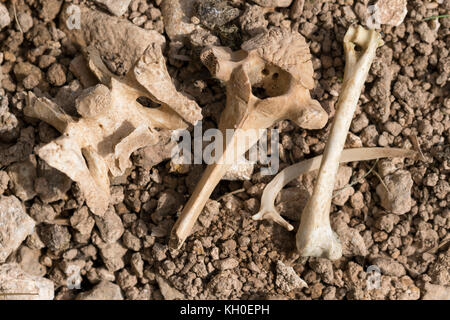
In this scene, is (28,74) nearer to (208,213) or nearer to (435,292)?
(208,213)

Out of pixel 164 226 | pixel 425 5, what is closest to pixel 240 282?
pixel 164 226

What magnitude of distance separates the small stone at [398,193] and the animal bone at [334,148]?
13.3 inches

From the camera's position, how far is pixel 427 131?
2.82 meters

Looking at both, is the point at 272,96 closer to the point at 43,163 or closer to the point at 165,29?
the point at 165,29

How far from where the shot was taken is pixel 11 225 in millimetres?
2650

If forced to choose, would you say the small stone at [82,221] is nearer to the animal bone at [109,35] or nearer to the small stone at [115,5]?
the animal bone at [109,35]

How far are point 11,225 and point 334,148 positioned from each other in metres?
1.58

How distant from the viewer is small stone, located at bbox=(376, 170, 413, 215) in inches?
109

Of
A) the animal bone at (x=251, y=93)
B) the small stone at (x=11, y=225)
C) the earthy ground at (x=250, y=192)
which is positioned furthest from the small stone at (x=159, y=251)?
the small stone at (x=11, y=225)

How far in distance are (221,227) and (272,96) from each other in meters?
0.70

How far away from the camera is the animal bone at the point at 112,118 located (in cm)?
241

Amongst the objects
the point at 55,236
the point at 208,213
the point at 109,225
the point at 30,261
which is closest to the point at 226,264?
the point at 208,213

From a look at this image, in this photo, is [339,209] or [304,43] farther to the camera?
[339,209]

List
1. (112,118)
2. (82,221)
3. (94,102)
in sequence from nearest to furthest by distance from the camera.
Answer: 1. (94,102)
2. (112,118)
3. (82,221)
